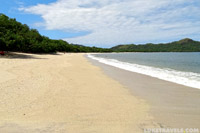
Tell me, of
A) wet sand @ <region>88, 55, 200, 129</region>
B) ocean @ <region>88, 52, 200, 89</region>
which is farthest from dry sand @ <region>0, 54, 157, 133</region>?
ocean @ <region>88, 52, 200, 89</region>

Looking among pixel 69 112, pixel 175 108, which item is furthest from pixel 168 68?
pixel 69 112

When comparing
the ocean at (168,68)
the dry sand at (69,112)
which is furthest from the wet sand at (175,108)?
the ocean at (168,68)

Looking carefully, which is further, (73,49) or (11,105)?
(73,49)

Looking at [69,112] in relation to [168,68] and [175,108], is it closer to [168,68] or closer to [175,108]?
[175,108]

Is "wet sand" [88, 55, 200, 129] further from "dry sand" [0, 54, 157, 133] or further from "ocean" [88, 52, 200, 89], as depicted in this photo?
"ocean" [88, 52, 200, 89]

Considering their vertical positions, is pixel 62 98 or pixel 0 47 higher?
pixel 0 47

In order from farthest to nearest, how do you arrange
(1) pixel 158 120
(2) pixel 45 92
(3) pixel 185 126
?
(2) pixel 45 92 → (1) pixel 158 120 → (3) pixel 185 126

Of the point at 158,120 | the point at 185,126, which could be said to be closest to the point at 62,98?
the point at 158,120

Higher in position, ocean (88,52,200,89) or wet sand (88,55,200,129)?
ocean (88,52,200,89)

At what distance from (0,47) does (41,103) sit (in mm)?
26679

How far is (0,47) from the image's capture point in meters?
27.3

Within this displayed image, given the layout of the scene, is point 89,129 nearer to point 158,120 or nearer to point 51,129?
point 51,129

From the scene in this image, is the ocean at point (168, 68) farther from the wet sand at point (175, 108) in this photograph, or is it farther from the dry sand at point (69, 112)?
the dry sand at point (69, 112)

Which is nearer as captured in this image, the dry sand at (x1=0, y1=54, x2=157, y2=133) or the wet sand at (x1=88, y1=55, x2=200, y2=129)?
the dry sand at (x1=0, y1=54, x2=157, y2=133)
